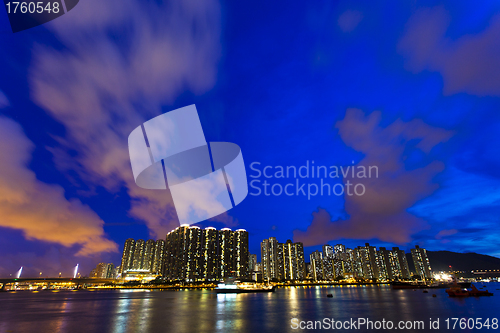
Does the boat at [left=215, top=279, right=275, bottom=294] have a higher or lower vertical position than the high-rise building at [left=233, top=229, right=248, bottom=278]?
lower

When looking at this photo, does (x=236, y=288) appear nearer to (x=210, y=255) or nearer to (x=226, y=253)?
(x=210, y=255)

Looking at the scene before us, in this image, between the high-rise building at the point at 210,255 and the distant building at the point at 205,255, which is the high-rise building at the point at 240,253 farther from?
the high-rise building at the point at 210,255

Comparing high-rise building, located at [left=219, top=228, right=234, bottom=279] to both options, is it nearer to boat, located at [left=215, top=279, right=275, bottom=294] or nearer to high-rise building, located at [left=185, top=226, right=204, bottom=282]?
high-rise building, located at [left=185, top=226, right=204, bottom=282]

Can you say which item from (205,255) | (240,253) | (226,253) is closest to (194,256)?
(205,255)

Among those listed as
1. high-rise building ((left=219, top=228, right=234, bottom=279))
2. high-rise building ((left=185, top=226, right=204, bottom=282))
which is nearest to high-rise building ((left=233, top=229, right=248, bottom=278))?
high-rise building ((left=219, top=228, right=234, bottom=279))

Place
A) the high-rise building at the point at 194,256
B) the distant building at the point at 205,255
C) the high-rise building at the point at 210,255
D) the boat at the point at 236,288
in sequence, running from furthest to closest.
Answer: the high-rise building at the point at 210,255, the distant building at the point at 205,255, the high-rise building at the point at 194,256, the boat at the point at 236,288

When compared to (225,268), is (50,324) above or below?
below

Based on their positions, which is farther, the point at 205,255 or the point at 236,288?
the point at 205,255

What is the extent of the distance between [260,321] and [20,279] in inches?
6590

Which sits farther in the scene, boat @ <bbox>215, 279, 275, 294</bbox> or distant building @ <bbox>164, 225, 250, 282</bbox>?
distant building @ <bbox>164, 225, 250, 282</bbox>

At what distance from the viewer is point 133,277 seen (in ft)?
613

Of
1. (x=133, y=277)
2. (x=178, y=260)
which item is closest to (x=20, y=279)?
(x=133, y=277)

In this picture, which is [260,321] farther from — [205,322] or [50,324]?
[50,324]

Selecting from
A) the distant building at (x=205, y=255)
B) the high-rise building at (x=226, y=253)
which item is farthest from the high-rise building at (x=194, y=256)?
the high-rise building at (x=226, y=253)
